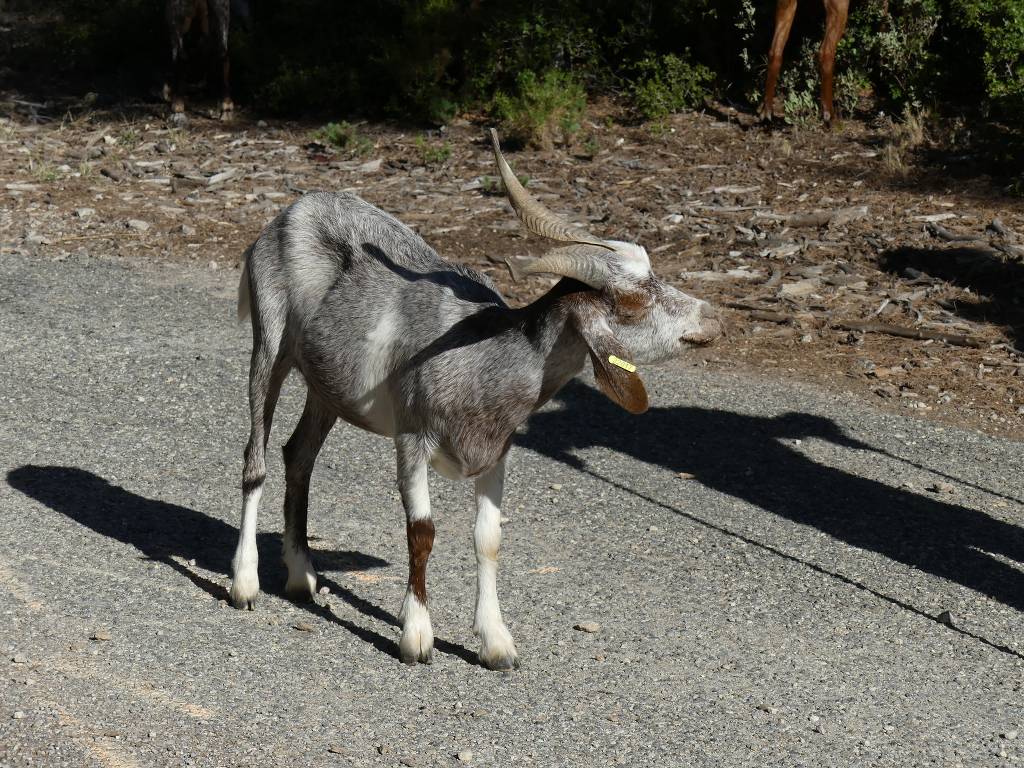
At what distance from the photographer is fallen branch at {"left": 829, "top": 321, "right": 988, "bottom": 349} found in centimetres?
1040

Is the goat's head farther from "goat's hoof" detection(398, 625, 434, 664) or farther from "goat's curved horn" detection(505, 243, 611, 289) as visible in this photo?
"goat's hoof" detection(398, 625, 434, 664)

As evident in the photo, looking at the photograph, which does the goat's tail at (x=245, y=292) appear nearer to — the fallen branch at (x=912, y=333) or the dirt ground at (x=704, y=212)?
the dirt ground at (x=704, y=212)

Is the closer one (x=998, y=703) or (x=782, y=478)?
(x=998, y=703)

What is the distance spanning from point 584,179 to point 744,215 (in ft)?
6.87

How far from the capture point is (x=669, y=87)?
1691 centimetres

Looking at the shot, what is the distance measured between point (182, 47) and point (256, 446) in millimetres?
13232

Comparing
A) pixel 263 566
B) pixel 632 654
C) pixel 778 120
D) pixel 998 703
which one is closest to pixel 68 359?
pixel 263 566

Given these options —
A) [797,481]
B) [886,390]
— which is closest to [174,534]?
[797,481]

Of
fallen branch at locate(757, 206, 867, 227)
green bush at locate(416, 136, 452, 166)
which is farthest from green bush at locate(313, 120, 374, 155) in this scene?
fallen branch at locate(757, 206, 867, 227)

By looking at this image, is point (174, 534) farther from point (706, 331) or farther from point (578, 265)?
point (706, 331)

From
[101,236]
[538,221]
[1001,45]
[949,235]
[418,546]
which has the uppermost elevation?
[538,221]

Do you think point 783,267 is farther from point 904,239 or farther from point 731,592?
point 731,592

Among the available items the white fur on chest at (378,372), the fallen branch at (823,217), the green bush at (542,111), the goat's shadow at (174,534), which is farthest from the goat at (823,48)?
the white fur on chest at (378,372)

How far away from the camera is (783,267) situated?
477 inches
